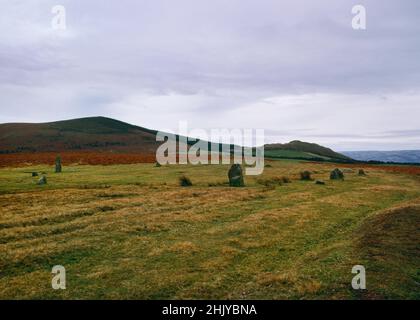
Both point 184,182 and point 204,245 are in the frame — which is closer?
point 204,245

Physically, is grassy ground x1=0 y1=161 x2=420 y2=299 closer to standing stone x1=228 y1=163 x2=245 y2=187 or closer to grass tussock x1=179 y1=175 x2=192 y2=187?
standing stone x1=228 y1=163 x2=245 y2=187

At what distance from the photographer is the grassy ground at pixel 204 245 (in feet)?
54.4

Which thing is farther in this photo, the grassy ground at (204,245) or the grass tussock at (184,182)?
the grass tussock at (184,182)

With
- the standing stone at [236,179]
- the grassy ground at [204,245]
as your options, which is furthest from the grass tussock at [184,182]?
the grassy ground at [204,245]

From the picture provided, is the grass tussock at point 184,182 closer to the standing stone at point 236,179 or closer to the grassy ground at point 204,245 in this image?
the standing stone at point 236,179

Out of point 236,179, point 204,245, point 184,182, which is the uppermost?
point 236,179

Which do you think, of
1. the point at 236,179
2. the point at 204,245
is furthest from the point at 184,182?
the point at 204,245

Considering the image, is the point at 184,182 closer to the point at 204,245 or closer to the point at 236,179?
the point at 236,179

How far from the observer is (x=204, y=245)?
2333 centimetres

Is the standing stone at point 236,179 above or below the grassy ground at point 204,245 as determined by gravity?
above

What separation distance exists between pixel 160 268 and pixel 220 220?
38.5 feet

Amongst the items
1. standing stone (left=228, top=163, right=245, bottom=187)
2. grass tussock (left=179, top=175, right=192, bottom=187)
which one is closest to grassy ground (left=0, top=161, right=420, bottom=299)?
standing stone (left=228, top=163, right=245, bottom=187)
